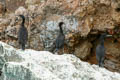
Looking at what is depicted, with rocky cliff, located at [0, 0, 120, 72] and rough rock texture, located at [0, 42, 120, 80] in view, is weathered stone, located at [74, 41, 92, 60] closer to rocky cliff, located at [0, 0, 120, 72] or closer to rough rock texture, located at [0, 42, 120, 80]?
rocky cliff, located at [0, 0, 120, 72]

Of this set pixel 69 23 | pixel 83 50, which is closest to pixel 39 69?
pixel 69 23

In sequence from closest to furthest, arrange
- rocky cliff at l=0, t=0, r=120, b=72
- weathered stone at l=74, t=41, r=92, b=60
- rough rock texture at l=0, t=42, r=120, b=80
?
rough rock texture at l=0, t=42, r=120, b=80, rocky cliff at l=0, t=0, r=120, b=72, weathered stone at l=74, t=41, r=92, b=60

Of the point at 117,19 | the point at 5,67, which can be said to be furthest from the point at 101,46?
the point at 5,67

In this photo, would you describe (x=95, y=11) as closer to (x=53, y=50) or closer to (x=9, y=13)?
(x=53, y=50)

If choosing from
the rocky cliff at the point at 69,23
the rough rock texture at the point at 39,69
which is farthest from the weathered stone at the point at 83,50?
the rough rock texture at the point at 39,69

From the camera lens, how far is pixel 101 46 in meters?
7.21

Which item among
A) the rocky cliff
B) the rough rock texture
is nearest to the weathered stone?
the rocky cliff

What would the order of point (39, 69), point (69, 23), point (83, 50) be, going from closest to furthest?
point (39, 69), point (69, 23), point (83, 50)

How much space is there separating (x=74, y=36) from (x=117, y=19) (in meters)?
2.25

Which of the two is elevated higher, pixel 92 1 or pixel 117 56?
pixel 92 1

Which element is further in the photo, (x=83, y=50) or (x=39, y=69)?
(x=83, y=50)

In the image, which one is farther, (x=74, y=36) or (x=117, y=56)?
(x=117, y=56)

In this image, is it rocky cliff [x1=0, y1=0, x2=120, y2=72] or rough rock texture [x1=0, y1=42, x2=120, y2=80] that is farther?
rocky cliff [x1=0, y1=0, x2=120, y2=72]

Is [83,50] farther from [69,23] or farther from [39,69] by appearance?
[39,69]
